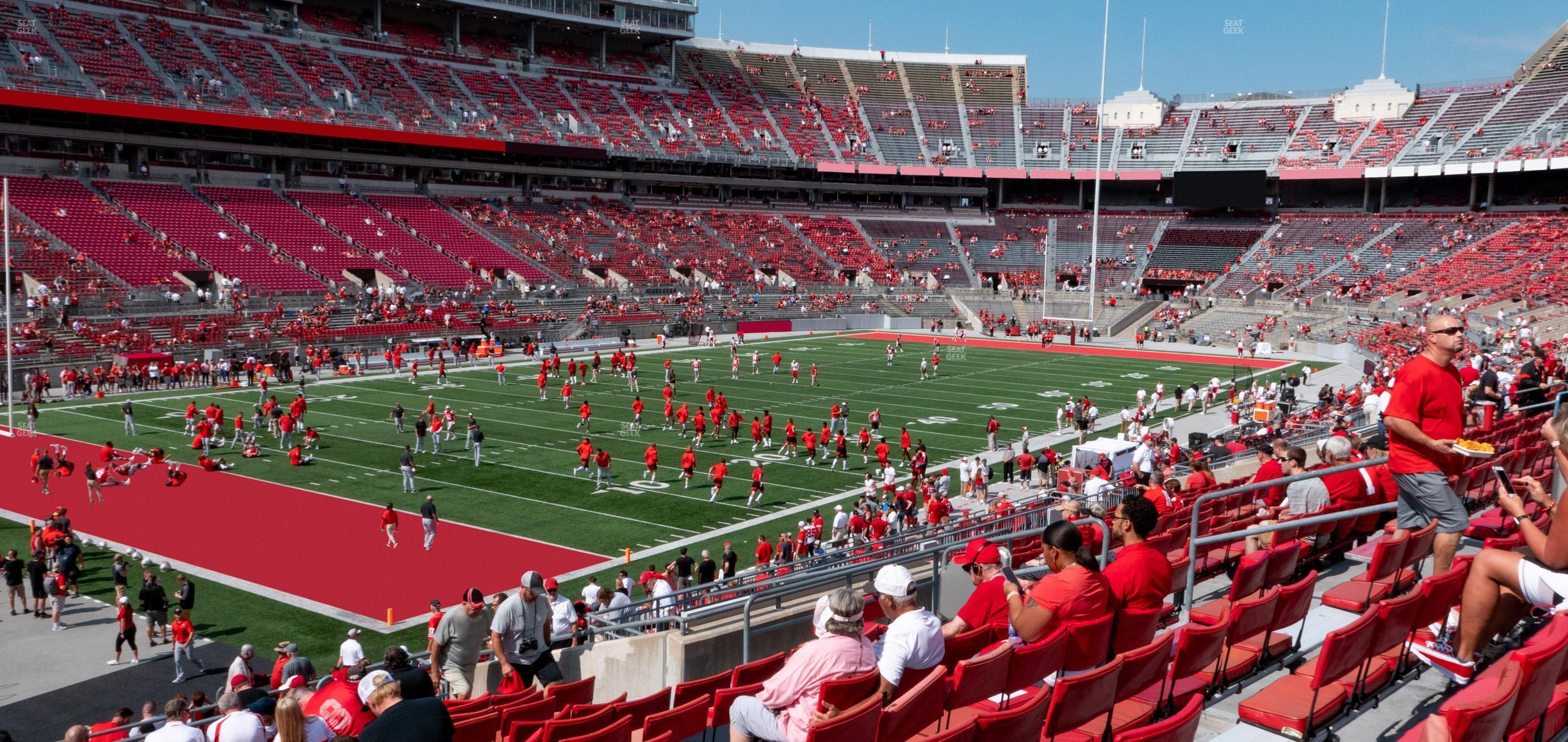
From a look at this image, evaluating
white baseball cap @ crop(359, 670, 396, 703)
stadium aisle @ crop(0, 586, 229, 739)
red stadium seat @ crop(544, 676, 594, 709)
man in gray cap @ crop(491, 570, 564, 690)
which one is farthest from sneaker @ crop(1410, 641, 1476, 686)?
stadium aisle @ crop(0, 586, 229, 739)

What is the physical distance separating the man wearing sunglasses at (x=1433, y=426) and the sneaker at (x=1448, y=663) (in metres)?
0.62

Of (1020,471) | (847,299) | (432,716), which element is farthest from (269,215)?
(432,716)

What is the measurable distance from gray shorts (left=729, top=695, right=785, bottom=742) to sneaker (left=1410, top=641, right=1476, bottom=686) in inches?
127

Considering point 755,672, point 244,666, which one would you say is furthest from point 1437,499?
point 244,666

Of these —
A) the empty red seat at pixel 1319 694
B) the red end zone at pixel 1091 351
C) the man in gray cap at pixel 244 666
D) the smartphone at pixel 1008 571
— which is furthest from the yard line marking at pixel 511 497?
the red end zone at pixel 1091 351

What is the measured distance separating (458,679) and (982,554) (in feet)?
14.4

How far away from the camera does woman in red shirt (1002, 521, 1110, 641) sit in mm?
5625

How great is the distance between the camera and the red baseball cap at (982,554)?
6938 mm

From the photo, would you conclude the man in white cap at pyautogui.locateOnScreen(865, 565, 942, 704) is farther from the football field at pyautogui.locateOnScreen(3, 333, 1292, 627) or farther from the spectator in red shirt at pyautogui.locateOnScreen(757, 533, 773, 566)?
the football field at pyautogui.locateOnScreen(3, 333, 1292, 627)

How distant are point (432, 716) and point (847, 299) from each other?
5991 centimetres

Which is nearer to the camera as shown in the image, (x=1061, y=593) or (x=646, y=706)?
(x=1061, y=593)

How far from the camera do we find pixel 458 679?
28.9 feet

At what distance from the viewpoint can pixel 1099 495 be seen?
49.7 ft

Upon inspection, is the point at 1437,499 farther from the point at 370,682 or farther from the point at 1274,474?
the point at 370,682
